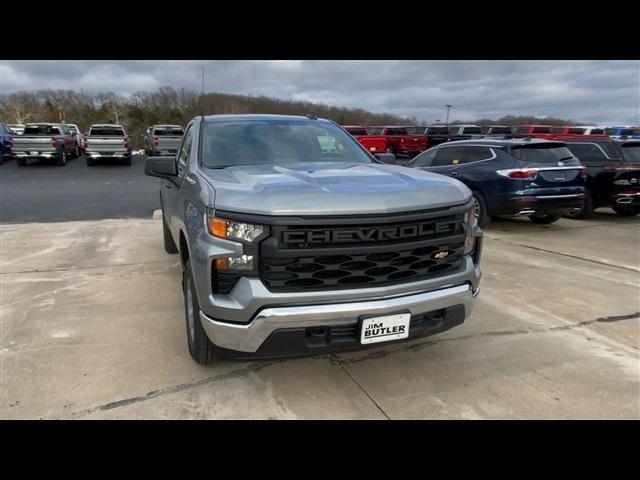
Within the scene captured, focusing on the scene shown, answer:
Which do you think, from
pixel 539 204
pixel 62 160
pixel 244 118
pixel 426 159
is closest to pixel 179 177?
pixel 244 118

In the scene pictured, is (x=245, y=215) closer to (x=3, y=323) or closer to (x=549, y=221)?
(x=3, y=323)

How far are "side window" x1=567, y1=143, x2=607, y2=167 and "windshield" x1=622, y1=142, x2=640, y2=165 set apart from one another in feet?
1.19

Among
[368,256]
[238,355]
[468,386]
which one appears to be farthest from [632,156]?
[238,355]

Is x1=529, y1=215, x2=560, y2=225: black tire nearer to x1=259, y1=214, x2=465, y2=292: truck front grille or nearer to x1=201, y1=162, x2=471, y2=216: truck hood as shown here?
x1=201, y1=162, x2=471, y2=216: truck hood

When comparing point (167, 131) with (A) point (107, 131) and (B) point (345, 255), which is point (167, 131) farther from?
(B) point (345, 255)

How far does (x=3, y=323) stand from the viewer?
399 cm

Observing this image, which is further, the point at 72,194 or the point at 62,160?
the point at 62,160

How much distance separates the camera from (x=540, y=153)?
26.5 feet

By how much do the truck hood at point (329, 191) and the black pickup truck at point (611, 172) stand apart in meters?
7.83

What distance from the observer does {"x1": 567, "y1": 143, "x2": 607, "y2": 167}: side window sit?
30.9 ft

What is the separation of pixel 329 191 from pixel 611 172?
892cm

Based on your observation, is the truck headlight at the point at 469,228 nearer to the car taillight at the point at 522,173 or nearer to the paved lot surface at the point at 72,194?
the car taillight at the point at 522,173

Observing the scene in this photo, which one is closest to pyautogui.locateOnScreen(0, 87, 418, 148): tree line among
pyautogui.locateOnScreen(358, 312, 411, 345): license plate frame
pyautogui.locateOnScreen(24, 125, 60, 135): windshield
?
pyautogui.locateOnScreen(24, 125, 60, 135): windshield

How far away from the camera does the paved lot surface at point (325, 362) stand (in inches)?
109
